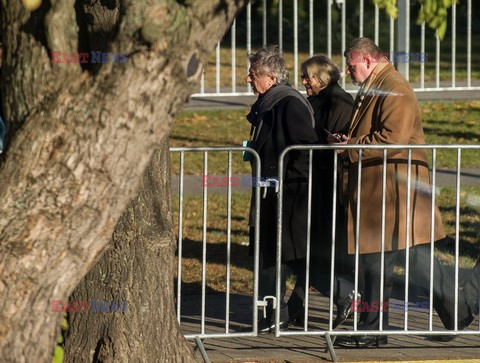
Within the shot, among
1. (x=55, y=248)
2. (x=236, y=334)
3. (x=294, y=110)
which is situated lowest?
(x=236, y=334)

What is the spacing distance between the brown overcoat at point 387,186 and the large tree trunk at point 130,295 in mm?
1470

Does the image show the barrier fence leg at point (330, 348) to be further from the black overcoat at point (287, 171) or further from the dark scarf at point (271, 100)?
the dark scarf at point (271, 100)

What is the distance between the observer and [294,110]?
23.3ft

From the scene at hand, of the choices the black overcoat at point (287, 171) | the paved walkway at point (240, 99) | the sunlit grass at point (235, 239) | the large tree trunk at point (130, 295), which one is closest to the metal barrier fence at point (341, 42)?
the paved walkway at point (240, 99)

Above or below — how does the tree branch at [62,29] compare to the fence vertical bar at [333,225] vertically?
above

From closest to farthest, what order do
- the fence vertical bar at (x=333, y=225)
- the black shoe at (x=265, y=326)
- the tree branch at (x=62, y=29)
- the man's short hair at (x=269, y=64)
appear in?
the tree branch at (x=62, y=29), the fence vertical bar at (x=333, y=225), the black shoe at (x=265, y=326), the man's short hair at (x=269, y=64)

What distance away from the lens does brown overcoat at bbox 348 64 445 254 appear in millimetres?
6828

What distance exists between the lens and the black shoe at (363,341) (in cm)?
686

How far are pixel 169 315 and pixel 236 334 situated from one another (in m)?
0.91

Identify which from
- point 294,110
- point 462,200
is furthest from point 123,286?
point 462,200

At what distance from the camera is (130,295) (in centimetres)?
584

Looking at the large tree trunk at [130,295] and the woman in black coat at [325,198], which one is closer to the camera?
the large tree trunk at [130,295]

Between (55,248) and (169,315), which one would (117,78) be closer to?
(55,248)

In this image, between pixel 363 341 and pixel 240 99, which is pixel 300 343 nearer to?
pixel 363 341
